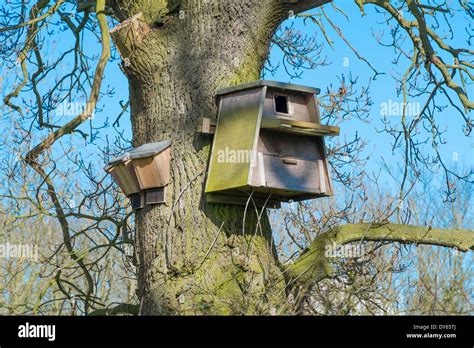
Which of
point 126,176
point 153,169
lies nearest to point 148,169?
point 153,169

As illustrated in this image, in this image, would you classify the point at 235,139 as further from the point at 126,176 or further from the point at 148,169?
the point at 126,176

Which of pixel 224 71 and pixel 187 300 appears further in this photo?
pixel 224 71

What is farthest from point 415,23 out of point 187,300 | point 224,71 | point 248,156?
point 187,300

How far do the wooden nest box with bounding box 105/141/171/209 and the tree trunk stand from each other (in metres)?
0.05

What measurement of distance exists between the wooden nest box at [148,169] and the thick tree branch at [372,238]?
3.39ft

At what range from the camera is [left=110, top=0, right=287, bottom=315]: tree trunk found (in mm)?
4590

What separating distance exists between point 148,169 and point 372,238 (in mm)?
1577

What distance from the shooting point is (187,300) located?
4520 millimetres
